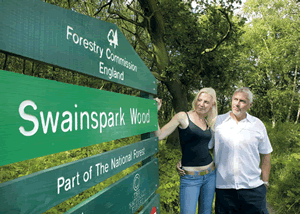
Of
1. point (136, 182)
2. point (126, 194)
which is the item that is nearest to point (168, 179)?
point (136, 182)

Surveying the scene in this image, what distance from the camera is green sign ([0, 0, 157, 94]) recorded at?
0.88 metres

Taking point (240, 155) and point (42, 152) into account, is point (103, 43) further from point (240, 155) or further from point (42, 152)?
point (240, 155)

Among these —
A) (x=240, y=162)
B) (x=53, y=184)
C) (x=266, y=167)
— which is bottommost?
(x=266, y=167)

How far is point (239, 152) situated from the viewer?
253 cm

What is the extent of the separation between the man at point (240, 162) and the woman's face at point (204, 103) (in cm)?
26

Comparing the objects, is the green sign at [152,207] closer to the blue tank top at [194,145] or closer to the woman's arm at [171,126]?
the blue tank top at [194,145]

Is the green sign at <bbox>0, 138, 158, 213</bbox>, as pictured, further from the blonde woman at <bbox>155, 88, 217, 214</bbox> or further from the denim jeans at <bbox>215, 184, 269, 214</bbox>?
the denim jeans at <bbox>215, 184, 269, 214</bbox>

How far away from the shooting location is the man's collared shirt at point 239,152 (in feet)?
8.25

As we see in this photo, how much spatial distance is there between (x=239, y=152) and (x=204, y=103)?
69 cm

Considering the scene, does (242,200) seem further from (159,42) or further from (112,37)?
(159,42)

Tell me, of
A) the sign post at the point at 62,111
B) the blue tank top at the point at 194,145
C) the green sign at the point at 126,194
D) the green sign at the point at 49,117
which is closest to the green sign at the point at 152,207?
the green sign at the point at 126,194

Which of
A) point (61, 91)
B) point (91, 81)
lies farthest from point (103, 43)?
point (91, 81)

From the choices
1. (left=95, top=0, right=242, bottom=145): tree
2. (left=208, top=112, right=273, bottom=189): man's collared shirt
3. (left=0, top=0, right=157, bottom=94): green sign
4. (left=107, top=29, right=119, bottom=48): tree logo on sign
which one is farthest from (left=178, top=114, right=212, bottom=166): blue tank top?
(left=95, top=0, right=242, bottom=145): tree

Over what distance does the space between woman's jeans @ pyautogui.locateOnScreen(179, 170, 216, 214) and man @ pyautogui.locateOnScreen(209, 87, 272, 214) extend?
0.15 m
